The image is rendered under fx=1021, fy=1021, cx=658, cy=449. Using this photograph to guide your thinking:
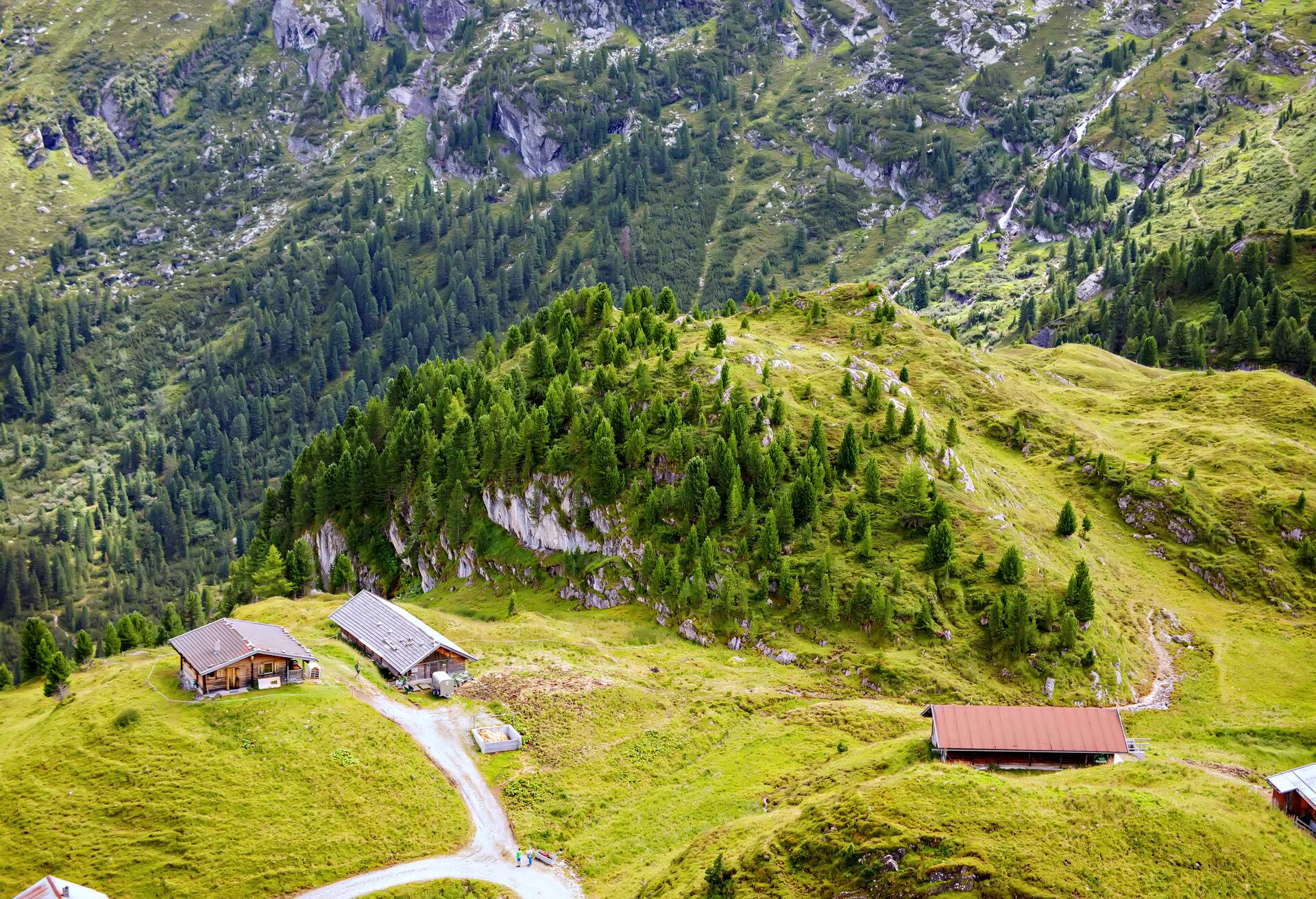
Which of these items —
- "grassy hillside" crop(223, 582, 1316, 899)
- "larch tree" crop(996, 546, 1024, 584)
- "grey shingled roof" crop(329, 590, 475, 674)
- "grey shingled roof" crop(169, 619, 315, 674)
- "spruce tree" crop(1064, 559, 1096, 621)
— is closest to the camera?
"grassy hillside" crop(223, 582, 1316, 899)

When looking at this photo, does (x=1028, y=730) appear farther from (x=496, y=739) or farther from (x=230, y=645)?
(x=230, y=645)

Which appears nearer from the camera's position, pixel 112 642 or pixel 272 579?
pixel 112 642

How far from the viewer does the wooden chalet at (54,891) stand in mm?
56906

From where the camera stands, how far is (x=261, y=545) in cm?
15062

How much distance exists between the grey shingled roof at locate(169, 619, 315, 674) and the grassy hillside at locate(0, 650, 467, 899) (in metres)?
2.97

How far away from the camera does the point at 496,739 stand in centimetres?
8131

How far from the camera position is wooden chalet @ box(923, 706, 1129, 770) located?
68.2 m

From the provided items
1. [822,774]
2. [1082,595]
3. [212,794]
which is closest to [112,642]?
[212,794]

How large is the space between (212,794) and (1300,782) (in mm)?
68308

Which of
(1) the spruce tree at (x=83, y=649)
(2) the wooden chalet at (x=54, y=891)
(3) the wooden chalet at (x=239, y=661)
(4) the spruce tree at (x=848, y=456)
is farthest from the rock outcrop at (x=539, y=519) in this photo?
(2) the wooden chalet at (x=54, y=891)

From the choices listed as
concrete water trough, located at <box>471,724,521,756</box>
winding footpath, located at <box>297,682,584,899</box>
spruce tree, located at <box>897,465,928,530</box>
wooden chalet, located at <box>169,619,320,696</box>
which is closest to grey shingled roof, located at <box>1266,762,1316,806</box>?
winding footpath, located at <box>297,682,584,899</box>

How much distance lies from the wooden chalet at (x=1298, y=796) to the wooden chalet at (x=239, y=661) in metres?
69.5

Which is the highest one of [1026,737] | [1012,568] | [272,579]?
[1026,737]

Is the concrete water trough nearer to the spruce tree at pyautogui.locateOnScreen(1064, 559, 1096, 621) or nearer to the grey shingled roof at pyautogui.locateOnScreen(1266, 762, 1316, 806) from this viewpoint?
the grey shingled roof at pyautogui.locateOnScreen(1266, 762, 1316, 806)
